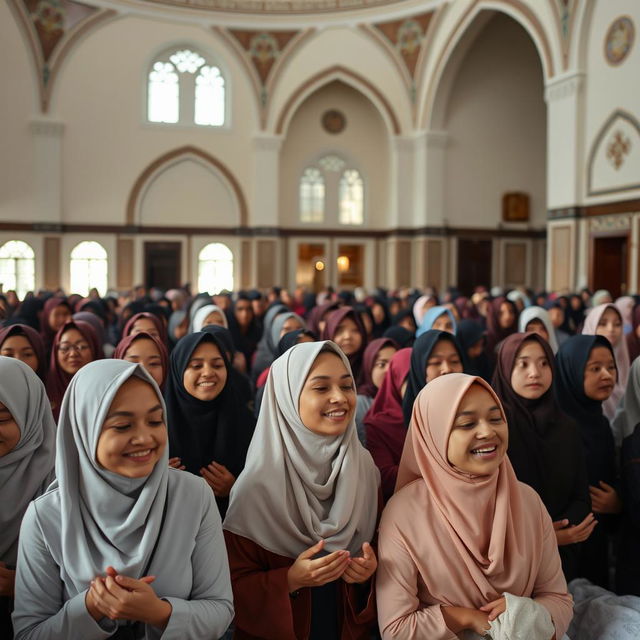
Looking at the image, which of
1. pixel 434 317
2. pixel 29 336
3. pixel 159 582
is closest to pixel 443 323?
pixel 434 317

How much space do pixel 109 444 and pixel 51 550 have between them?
14.4 inches

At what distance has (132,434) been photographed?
1947 mm

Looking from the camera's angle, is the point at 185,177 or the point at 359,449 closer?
the point at 359,449

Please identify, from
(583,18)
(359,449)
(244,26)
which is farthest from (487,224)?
(359,449)

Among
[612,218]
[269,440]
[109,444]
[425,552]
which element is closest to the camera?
[109,444]

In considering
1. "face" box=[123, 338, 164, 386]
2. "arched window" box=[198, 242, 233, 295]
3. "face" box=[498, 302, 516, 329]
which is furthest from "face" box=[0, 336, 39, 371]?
"arched window" box=[198, 242, 233, 295]

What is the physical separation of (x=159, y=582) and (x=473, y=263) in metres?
18.7

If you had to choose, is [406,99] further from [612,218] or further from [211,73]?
[612,218]

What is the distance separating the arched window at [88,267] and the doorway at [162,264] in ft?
3.85

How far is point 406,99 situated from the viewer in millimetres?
19125

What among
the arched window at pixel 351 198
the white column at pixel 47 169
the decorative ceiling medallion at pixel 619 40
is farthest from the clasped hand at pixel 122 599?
the arched window at pixel 351 198

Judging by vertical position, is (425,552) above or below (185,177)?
below

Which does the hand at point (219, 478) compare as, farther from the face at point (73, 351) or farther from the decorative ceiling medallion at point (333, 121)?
the decorative ceiling medallion at point (333, 121)

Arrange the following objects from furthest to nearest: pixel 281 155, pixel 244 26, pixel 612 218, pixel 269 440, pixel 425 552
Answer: pixel 281 155 < pixel 244 26 < pixel 612 218 < pixel 269 440 < pixel 425 552
